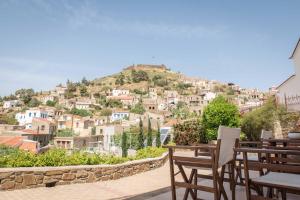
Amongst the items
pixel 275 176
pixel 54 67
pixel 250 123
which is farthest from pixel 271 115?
pixel 54 67

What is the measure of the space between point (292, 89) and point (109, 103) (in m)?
81.9

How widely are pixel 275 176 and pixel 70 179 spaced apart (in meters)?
4.49

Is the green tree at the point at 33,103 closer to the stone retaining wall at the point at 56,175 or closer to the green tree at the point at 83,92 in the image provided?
the green tree at the point at 83,92

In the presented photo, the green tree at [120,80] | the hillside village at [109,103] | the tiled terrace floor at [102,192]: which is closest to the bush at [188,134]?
the tiled terrace floor at [102,192]

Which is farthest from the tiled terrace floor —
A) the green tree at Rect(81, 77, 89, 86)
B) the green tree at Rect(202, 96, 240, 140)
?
the green tree at Rect(81, 77, 89, 86)

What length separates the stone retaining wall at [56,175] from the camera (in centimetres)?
486

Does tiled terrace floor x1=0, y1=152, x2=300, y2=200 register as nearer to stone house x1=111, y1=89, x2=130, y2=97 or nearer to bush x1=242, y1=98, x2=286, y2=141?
bush x1=242, y1=98, x2=286, y2=141

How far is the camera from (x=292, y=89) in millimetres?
10977

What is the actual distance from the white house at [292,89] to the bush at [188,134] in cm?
510

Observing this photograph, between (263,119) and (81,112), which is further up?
(81,112)

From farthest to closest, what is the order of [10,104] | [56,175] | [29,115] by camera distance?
[10,104]
[29,115]
[56,175]

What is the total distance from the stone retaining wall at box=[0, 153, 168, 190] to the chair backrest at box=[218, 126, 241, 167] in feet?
12.4

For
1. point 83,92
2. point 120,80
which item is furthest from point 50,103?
point 120,80

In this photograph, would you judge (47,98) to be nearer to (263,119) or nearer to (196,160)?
(263,119)
